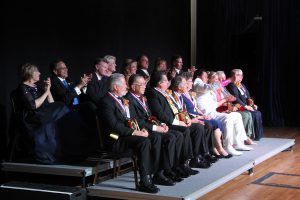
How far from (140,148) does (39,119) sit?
3.97 feet

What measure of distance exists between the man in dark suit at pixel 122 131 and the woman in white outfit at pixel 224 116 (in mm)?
1792

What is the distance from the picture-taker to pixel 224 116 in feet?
21.0

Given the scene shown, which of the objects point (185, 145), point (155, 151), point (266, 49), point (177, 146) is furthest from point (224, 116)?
point (266, 49)

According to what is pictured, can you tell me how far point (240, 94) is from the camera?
745 cm

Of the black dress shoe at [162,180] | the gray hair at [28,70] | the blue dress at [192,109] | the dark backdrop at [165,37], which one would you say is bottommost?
the black dress shoe at [162,180]

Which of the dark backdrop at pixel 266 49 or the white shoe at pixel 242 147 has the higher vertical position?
the dark backdrop at pixel 266 49

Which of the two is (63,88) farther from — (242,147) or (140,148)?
(242,147)

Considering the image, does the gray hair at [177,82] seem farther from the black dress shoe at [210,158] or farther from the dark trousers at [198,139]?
the black dress shoe at [210,158]

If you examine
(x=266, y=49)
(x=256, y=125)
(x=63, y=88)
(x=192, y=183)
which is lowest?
(x=192, y=183)

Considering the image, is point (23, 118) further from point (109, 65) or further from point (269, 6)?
point (269, 6)

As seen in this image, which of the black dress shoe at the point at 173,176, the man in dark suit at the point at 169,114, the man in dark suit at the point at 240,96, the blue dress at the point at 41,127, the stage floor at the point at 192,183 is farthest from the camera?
the man in dark suit at the point at 240,96

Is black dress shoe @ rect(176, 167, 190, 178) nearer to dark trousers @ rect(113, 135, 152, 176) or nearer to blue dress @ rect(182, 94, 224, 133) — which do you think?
dark trousers @ rect(113, 135, 152, 176)

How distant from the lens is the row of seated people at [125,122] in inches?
185

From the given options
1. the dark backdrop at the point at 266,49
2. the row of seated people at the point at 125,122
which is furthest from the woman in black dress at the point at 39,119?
the dark backdrop at the point at 266,49
